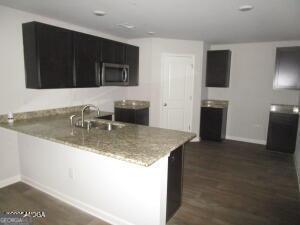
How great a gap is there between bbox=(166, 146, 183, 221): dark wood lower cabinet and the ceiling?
5.75 ft

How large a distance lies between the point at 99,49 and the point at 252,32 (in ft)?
9.12

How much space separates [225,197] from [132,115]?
2371mm

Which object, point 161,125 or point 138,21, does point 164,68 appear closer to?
point 161,125

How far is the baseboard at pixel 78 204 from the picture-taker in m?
2.29

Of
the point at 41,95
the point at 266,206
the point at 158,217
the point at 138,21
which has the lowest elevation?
the point at 266,206

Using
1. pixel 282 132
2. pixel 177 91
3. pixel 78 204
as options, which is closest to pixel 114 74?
pixel 177 91

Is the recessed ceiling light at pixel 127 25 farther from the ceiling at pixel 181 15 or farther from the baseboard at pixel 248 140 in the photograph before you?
the baseboard at pixel 248 140

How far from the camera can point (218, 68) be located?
206 inches

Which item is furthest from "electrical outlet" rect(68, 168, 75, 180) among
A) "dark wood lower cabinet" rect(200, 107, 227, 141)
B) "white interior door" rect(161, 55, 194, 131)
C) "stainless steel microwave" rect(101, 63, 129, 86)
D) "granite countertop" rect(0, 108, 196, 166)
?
"dark wood lower cabinet" rect(200, 107, 227, 141)

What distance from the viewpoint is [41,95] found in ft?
11.0

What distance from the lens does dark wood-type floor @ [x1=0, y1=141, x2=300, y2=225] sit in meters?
2.39

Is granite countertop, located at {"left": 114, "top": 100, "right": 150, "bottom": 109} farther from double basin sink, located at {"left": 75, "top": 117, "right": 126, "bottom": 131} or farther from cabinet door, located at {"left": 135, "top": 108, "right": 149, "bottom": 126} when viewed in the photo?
double basin sink, located at {"left": 75, "top": 117, "right": 126, "bottom": 131}

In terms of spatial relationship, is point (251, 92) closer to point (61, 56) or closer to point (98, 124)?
point (98, 124)

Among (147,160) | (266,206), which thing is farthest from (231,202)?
(147,160)
